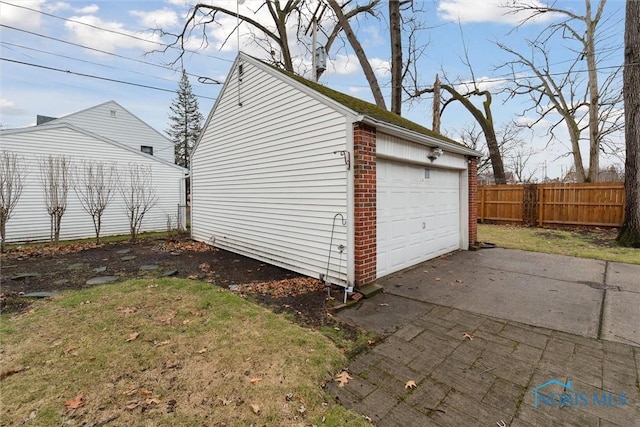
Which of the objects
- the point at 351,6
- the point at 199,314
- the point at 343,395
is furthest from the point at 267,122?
the point at 351,6

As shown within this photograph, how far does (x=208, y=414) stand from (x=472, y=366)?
219 centimetres

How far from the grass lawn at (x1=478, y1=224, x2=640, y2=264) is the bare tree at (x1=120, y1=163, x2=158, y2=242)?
42.6 ft

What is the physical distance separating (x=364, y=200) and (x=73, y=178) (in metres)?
11.8

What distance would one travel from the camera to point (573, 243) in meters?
8.83

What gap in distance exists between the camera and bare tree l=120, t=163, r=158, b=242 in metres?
12.4

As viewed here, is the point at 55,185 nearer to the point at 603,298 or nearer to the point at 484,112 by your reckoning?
the point at 603,298

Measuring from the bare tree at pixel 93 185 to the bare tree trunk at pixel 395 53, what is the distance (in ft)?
39.6

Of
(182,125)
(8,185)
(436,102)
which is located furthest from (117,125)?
(436,102)

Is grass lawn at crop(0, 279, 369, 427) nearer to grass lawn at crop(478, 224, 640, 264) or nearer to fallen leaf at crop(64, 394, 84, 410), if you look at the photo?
fallen leaf at crop(64, 394, 84, 410)

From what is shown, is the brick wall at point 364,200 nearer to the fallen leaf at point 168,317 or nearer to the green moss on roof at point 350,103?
the green moss on roof at point 350,103

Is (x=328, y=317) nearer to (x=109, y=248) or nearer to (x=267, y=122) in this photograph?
(x=267, y=122)

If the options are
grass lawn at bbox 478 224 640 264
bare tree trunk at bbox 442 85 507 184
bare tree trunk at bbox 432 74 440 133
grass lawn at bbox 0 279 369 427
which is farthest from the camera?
bare tree trunk at bbox 442 85 507 184

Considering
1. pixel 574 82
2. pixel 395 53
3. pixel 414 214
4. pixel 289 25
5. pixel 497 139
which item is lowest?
pixel 414 214

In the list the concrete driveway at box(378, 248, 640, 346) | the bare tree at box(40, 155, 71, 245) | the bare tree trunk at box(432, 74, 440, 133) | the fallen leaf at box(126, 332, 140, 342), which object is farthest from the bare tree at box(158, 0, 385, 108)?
the fallen leaf at box(126, 332, 140, 342)
